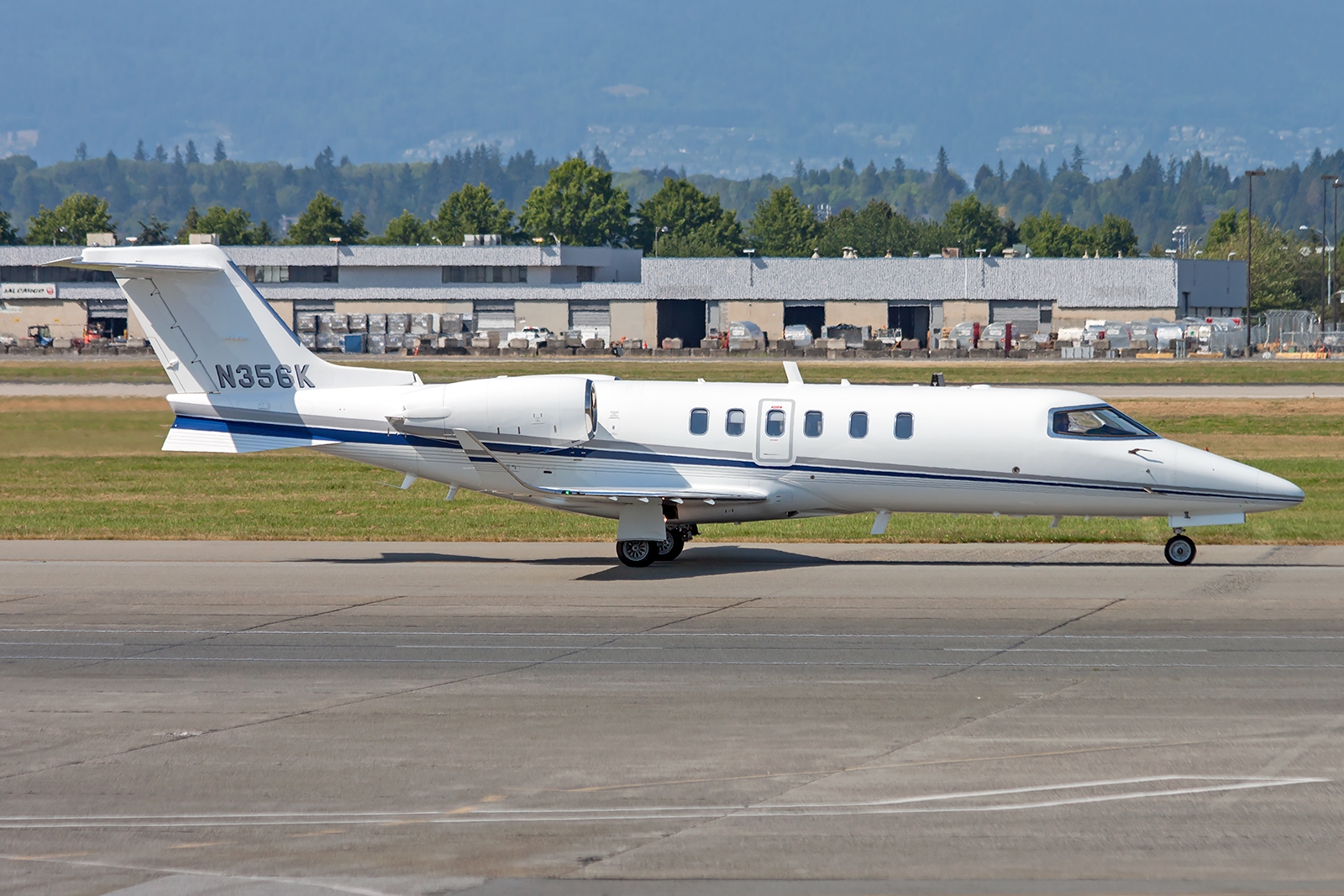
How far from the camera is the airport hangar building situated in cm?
12038

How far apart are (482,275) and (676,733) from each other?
396ft

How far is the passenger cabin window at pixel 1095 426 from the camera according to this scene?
2234 cm

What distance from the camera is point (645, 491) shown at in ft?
74.1

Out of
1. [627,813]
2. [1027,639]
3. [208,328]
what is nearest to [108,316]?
[208,328]

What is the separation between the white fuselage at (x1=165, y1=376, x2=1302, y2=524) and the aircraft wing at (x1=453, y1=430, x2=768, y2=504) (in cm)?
3

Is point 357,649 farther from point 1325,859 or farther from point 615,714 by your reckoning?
point 1325,859

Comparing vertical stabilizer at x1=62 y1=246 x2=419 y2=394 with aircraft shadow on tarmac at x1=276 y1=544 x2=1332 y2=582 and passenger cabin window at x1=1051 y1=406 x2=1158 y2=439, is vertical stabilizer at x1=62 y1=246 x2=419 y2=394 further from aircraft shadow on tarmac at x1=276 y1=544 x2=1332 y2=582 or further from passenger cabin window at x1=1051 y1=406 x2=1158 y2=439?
passenger cabin window at x1=1051 y1=406 x2=1158 y2=439

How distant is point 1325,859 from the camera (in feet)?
32.7

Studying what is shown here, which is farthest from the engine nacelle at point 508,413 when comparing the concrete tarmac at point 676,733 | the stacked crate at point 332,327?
the stacked crate at point 332,327

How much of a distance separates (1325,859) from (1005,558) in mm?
14029

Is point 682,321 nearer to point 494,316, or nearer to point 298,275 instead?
point 494,316

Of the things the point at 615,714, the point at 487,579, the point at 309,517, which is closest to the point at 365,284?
the point at 309,517

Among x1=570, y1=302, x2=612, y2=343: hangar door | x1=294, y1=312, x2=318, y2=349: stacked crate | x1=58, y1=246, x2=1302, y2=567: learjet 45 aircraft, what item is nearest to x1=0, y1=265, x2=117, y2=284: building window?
x1=294, y1=312, x2=318, y2=349: stacked crate

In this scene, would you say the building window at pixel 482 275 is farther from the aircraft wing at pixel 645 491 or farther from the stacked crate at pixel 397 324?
the aircraft wing at pixel 645 491
